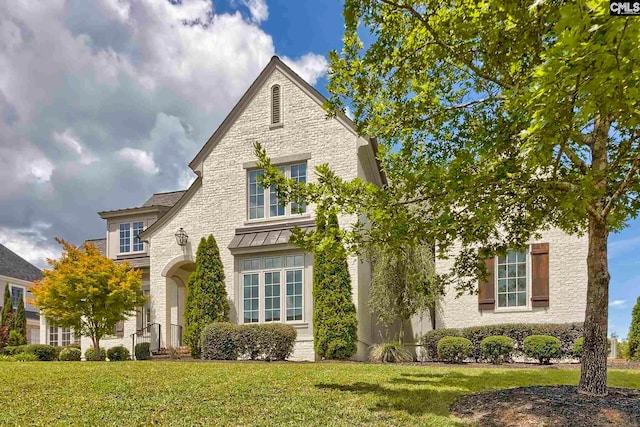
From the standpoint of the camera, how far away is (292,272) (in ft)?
54.6

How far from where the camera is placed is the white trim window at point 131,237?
21.9 meters

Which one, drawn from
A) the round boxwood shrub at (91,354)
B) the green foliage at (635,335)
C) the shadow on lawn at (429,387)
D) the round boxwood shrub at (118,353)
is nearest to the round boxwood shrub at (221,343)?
the round boxwood shrub at (118,353)

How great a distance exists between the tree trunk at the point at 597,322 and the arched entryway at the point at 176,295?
1398cm

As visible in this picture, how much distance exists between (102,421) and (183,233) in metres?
12.3

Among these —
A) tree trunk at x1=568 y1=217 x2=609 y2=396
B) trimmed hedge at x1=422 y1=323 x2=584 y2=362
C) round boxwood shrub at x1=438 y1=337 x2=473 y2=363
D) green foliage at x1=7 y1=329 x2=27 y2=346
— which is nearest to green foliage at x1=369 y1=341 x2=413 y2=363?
round boxwood shrub at x1=438 y1=337 x2=473 y2=363

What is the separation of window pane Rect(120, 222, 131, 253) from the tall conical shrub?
10137 millimetres

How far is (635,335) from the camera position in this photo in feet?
46.7

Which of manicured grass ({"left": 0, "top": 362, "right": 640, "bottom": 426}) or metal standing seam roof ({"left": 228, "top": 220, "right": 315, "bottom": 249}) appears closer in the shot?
manicured grass ({"left": 0, "top": 362, "right": 640, "bottom": 426})

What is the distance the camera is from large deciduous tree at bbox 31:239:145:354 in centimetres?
1714

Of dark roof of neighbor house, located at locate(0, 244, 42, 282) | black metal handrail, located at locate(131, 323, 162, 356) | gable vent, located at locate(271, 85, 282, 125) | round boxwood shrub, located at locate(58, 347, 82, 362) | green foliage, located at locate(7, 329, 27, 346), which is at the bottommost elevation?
green foliage, located at locate(7, 329, 27, 346)

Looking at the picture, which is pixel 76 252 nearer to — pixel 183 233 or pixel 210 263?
pixel 183 233

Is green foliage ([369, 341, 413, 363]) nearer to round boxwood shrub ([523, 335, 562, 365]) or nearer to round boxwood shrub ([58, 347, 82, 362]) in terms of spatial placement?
round boxwood shrub ([523, 335, 562, 365])

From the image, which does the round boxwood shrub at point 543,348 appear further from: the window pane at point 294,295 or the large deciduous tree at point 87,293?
the large deciduous tree at point 87,293

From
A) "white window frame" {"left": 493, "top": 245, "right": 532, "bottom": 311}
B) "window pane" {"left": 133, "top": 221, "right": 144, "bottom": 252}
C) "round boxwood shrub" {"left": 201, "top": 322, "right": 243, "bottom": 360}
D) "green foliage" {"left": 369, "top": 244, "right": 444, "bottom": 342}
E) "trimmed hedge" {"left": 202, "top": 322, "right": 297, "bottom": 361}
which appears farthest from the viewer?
"window pane" {"left": 133, "top": 221, "right": 144, "bottom": 252}
